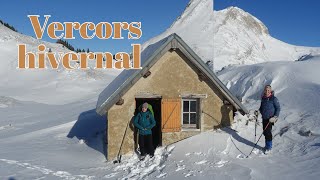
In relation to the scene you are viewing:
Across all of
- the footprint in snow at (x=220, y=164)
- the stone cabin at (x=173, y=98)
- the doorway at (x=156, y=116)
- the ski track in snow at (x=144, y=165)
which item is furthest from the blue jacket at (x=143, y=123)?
the footprint in snow at (x=220, y=164)

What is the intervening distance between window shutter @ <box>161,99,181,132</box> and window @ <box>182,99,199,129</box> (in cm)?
38

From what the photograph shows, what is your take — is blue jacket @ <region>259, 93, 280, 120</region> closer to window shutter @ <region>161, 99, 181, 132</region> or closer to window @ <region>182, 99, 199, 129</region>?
window @ <region>182, 99, 199, 129</region>

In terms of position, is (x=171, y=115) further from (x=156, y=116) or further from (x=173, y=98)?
(x=156, y=116)

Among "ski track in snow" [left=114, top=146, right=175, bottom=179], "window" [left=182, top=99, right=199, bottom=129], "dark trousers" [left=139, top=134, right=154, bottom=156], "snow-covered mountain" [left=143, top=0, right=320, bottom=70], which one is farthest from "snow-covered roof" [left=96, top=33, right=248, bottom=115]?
"snow-covered mountain" [left=143, top=0, right=320, bottom=70]

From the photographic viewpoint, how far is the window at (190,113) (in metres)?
12.5

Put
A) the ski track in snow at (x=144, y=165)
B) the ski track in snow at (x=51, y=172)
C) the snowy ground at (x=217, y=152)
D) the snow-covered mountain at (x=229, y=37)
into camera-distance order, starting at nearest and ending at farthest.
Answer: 1. the snowy ground at (x=217, y=152)
2. the ski track in snow at (x=144, y=165)
3. the ski track in snow at (x=51, y=172)
4. the snow-covered mountain at (x=229, y=37)

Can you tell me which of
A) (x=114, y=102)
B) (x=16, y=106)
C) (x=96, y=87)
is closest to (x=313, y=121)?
(x=114, y=102)

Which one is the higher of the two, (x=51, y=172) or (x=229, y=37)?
(x=229, y=37)

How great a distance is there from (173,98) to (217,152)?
8.45 ft

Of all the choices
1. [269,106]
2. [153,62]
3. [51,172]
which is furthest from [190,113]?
[51,172]

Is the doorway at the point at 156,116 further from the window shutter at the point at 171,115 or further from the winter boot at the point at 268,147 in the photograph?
the winter boot at the point at 268,147

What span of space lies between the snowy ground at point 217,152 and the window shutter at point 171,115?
2.28 ft

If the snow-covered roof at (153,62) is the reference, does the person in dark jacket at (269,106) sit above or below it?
below

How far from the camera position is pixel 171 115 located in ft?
39.8
